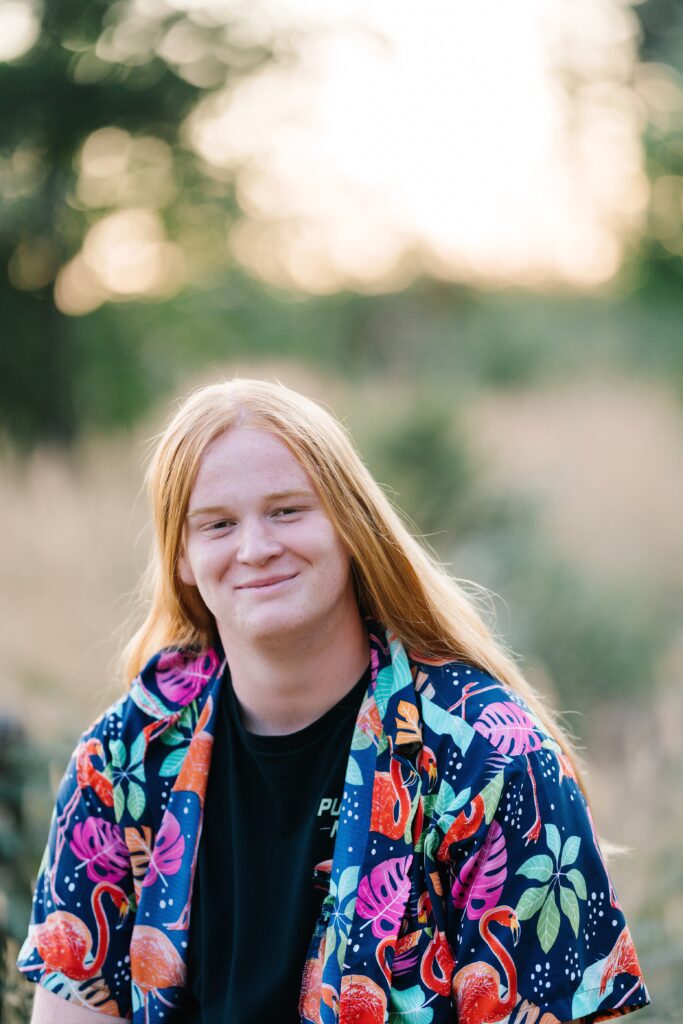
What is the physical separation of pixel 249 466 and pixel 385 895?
0.76m

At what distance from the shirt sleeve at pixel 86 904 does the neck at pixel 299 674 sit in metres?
0.31

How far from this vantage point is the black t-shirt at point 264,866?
1801mm

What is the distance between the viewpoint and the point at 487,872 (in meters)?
1.67

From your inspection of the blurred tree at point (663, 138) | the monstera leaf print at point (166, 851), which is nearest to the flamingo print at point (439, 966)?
the monstera leaf print at point (166, 851)

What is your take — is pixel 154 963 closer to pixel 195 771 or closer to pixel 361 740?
pixel 195 771

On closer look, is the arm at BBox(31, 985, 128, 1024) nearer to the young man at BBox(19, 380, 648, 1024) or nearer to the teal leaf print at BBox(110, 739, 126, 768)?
the young man at BBox(19, 380, 648, 1024)

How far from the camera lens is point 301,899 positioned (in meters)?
1.81

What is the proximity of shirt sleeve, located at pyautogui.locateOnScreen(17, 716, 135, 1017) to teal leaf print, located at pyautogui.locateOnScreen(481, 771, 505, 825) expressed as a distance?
2.36 feet

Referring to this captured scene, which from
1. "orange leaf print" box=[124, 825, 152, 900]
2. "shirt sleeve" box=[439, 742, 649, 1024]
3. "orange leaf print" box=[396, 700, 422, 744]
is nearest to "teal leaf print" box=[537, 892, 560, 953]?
"shirt sleeve" box=[439, 742, 649, 1024]

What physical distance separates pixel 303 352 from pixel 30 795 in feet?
37.4

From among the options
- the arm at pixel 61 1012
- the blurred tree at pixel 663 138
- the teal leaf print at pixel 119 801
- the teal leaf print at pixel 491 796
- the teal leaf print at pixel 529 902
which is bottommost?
the arm at pixel 61 1012

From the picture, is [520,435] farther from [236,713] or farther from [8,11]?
[236,713]

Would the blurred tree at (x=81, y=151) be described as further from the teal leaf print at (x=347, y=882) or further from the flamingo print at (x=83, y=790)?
the teal leaf print at (x=347, y=882)

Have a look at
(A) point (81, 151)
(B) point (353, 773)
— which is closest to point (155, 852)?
(B) point (353, 773)
